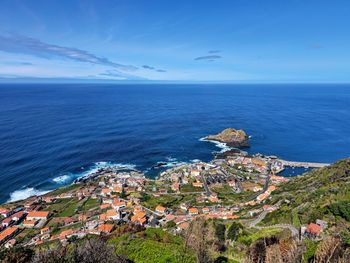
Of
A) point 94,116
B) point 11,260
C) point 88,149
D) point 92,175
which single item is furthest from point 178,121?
point 11,260

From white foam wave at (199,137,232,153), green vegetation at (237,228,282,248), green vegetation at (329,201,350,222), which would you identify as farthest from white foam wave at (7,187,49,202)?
green vegetation at (329,201,350,222)

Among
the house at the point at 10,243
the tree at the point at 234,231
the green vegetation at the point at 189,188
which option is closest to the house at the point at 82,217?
→ the house at the point at 10,243

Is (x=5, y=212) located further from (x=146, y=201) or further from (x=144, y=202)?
(x=146, y=201)

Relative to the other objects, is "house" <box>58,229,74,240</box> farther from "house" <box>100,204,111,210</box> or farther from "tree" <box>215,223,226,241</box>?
"tree" <box>215,223,226,241</box>

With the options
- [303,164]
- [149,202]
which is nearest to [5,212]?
[149,202]

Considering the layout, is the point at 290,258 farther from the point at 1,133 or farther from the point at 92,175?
the point at 1,133

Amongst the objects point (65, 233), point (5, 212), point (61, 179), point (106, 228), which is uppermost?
point (106, 228)

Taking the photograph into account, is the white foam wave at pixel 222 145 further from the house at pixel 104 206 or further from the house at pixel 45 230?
the house at pixel 45 230
